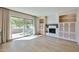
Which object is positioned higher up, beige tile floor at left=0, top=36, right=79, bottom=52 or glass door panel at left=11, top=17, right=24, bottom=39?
glass door panel at left=11, top=17, right=24, bottom=39

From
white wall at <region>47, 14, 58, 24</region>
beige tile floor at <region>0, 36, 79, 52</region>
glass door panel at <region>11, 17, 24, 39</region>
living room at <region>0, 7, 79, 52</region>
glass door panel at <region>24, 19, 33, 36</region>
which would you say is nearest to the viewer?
beige tile floor at <region>0, 36, 79, 52</region>

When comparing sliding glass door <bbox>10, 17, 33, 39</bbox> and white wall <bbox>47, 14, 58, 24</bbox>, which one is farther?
white wall <bbox>47, 14, 58, 24</bbox>

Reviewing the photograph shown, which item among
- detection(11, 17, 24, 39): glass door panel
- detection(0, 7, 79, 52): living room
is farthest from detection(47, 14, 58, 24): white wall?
detection(11, 17, 24, 39): glass door panel

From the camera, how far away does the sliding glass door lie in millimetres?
8756

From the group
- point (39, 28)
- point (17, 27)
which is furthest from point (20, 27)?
point (39, 28)

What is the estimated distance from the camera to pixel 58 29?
32.3 ft

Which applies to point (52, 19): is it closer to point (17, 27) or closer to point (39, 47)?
point (17, 27)

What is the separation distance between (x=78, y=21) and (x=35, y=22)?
635 centimetres

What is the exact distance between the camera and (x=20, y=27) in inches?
391

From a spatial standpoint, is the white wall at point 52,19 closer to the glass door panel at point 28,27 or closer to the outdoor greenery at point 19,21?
the glass door panel at point 28,27

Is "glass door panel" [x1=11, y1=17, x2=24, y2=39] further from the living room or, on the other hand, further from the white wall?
the white wall

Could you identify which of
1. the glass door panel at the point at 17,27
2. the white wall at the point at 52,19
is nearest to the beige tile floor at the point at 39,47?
the glass door panel at the point at 17,27

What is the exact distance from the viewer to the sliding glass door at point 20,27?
8.76 metres
